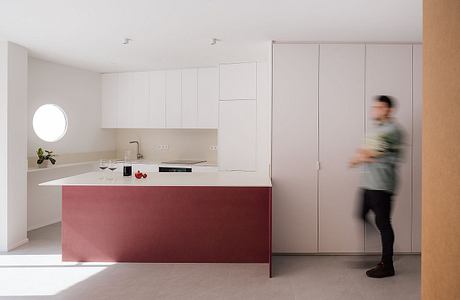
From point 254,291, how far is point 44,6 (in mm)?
3083

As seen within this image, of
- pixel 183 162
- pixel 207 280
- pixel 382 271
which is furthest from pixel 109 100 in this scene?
pixel 382 271

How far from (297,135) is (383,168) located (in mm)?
1104

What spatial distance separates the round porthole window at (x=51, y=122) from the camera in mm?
6305

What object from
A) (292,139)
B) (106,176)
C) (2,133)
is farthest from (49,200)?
(292,139)

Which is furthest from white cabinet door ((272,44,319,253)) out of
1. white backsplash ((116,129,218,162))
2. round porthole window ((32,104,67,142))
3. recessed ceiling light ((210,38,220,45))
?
round porthole window ((32,104,67,142))

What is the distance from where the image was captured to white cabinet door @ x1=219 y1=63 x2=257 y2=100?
19.3 ft

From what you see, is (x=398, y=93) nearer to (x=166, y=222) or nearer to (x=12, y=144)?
(x=166, y=222)

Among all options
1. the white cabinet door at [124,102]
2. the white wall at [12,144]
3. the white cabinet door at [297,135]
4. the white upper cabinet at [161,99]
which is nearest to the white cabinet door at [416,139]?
the white cabinet door at [297,135]

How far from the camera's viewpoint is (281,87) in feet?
15.0

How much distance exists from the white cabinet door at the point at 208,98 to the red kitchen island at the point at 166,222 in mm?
2381

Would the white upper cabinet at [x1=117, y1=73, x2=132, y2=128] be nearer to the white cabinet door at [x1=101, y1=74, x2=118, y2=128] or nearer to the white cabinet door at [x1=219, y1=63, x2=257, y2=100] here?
the white cabinet door at [x1=101, y1=74, x2=118, y2=128]

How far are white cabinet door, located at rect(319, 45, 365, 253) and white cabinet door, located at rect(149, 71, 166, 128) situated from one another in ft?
10.2

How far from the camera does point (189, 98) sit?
21.7ft

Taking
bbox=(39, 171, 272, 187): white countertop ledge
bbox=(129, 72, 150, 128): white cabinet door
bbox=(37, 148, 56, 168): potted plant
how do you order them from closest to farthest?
bbox=(39, 171, 272, 187): white countertop ledge
bbox=(37, 148, 56, 168): potted plant
bbox=(129, 72, 150, 128): white cabinet door
